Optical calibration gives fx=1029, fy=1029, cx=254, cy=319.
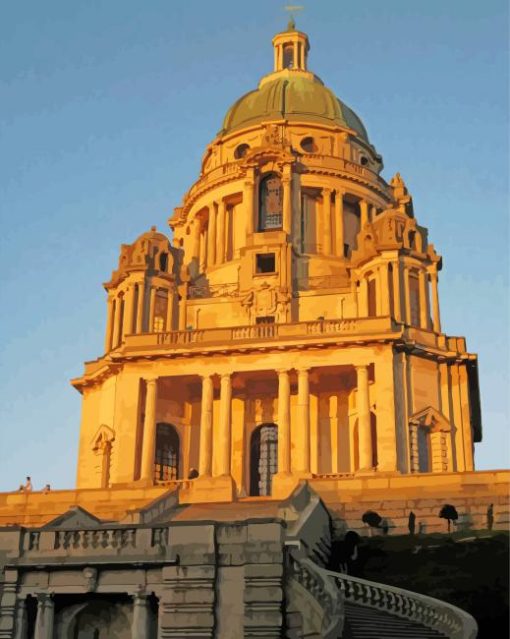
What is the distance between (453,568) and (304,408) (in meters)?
20.4

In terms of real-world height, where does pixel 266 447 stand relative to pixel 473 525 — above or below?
above

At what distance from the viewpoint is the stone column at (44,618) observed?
26141 millimetres

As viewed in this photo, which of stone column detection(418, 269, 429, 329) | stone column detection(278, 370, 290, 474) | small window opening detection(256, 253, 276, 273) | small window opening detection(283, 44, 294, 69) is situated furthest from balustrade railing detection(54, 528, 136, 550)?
small window opening detection(283, 44, 294, 69)

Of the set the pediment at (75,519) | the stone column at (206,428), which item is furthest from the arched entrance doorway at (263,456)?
the pediment at (75,519)

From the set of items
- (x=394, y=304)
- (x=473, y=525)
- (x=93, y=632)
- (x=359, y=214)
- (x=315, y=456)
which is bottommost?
(x=93, y=632)

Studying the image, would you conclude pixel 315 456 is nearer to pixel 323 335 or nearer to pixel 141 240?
pixel 323 335

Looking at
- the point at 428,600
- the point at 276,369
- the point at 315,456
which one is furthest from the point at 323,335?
the point at 428,600

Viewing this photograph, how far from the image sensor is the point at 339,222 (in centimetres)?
6681

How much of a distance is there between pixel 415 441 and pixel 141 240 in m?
21.4

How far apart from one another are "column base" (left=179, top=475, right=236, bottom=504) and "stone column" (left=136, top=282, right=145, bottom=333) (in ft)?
46.8

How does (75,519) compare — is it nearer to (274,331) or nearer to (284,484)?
(284,484)

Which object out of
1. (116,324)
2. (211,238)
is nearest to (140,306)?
(116,324)

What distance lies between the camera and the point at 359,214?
69.4 metres

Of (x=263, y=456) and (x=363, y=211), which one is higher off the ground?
(x=363, y=211)
